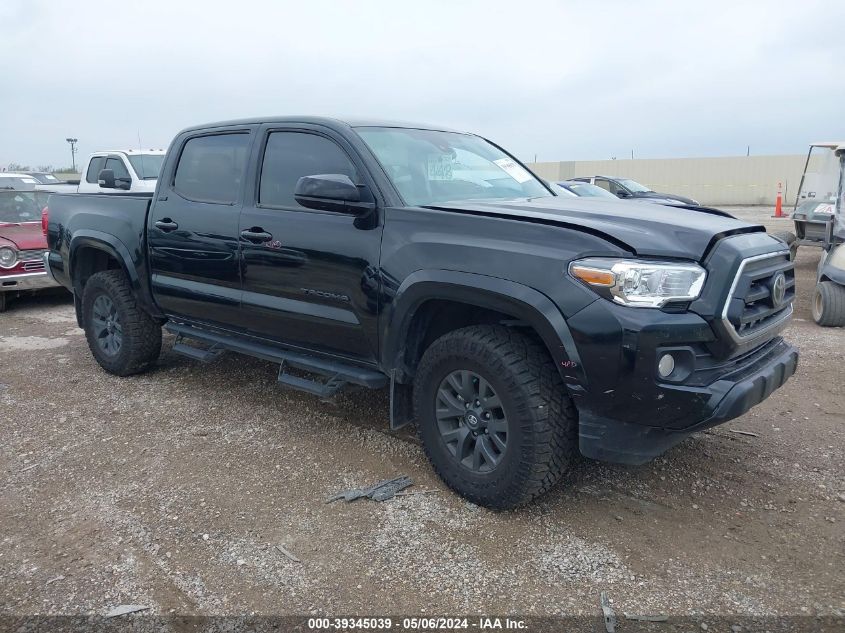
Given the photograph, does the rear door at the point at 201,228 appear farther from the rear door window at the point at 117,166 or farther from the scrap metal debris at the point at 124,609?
the rear door window at the point at 117,166

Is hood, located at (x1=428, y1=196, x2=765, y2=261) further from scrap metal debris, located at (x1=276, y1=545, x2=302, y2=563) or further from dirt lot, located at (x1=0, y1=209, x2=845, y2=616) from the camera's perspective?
scrap metal debris, located at (x1=276, y1=545, x2=302, y2=563)

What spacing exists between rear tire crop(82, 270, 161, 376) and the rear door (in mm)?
419

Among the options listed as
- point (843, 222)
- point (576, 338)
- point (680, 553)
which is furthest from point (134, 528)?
point (843, 222)

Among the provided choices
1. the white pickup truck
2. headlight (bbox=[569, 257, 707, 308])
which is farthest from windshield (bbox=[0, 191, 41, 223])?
headlight (bbox=[569, 257, 707, 308])

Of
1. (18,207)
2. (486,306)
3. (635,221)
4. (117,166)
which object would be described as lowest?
(486,306)

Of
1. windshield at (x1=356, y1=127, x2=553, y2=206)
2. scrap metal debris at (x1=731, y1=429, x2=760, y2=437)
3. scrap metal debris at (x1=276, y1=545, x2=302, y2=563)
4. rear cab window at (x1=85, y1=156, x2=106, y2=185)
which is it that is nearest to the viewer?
scrap metal debris at (x1=276, y1=545, x2=302, y2=563)

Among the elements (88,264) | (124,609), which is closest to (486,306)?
(124,609)

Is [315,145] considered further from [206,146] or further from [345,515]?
[345,515]

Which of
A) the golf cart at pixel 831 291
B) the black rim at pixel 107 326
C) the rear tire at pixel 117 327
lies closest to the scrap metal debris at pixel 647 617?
the rear tire at pixel 117 327

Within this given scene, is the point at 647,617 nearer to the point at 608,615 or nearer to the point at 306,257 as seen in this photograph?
the point at 608,615

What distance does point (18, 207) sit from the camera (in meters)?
9.23

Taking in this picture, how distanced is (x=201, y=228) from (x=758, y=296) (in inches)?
130

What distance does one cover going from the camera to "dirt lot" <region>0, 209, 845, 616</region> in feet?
8.96

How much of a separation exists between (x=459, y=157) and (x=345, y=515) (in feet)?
7.29
